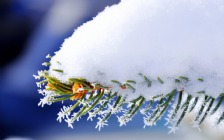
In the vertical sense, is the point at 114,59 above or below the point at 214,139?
below

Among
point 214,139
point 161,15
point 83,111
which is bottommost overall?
point 83,111

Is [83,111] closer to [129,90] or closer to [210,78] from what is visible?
[129,90]

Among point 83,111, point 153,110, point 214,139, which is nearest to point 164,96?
point 153,110

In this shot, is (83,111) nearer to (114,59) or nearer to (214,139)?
(114,59)

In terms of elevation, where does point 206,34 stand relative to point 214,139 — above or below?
below

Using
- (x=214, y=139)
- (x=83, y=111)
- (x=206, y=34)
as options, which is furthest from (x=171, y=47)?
(x=214, y=139)

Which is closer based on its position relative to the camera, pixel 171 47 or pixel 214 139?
pixel 171 47
